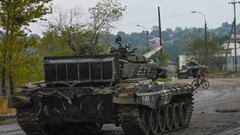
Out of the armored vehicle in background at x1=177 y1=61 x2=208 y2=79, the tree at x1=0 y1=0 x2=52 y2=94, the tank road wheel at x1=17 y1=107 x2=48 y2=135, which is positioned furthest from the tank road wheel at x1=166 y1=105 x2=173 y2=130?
the armored vehicle in background at x1=177 y1=61 x2=208 y2=79

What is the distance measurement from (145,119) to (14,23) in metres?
12.6

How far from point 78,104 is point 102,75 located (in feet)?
3.27

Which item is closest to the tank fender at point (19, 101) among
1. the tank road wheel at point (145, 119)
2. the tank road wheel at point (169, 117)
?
the tank road wheel at point (145, 119)

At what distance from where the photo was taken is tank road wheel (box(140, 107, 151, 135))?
1599cm

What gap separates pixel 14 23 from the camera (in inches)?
1091

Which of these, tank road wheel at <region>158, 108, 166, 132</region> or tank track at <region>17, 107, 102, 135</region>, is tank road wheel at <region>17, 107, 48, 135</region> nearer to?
tank track at <region>17, 107, 102, 135</region>

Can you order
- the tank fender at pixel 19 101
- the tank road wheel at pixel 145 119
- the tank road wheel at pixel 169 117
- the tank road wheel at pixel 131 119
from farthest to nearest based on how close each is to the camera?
Answer: the tank road wheel at pixel 169 117
the tank road wheel at pixel 145 119
the tank fender at pixel 19 101
the tank road wheel at pixel 131 119

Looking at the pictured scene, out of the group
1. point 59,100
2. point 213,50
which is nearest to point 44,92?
point 59,100

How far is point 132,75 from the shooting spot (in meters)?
17.1

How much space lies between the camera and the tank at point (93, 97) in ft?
50.0

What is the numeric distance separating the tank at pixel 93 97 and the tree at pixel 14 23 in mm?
10724

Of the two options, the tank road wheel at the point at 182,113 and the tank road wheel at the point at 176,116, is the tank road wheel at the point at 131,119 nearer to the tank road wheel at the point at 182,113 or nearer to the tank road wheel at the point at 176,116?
the tank road wheel at the point at 176,116

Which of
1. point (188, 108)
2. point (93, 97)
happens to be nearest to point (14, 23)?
point (188, 108)

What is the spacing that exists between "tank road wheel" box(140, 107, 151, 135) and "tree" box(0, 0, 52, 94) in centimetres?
1220
